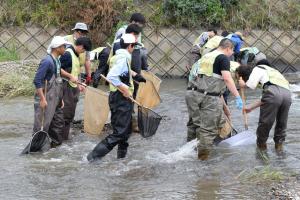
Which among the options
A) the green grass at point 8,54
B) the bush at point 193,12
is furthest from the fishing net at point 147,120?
the bush at point 193,12

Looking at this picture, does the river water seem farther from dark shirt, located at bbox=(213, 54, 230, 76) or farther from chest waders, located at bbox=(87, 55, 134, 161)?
dark shirt, located at bbox=(213, 54, 230, 76)

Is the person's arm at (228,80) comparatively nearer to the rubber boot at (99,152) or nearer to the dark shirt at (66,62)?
the rubber boot at (99,152)

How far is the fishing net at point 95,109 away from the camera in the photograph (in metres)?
8.53

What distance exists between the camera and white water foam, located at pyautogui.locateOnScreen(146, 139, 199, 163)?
8.03 metres

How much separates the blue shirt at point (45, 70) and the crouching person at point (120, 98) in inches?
38.3

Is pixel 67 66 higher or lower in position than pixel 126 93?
higher

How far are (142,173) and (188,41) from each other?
30.6 ft

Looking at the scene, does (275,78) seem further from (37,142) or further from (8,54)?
(8,54)

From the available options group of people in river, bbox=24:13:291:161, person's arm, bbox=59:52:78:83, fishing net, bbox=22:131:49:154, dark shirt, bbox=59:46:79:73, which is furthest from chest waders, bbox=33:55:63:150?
dark shirt, bbox=59:46:79:73

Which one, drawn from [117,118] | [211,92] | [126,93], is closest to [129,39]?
[126,93]

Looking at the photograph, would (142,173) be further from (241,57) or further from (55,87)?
(241,57)

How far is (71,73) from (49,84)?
2.37 ft

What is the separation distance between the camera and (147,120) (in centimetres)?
839

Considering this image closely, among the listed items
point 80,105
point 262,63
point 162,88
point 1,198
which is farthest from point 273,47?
point 1,198
